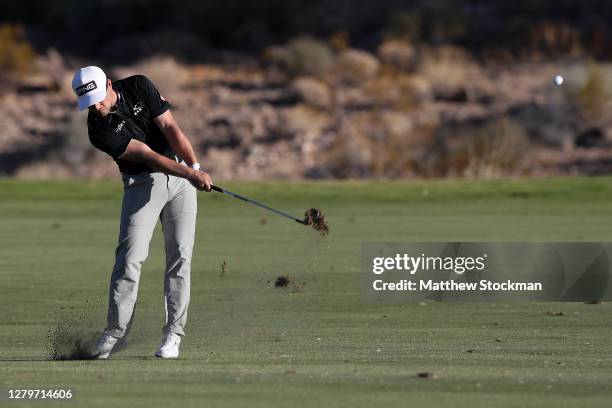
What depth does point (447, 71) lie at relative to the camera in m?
45.2

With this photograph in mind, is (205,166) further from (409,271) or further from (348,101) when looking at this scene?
(409,271)

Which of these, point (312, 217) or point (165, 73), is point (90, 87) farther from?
point (165, 73)

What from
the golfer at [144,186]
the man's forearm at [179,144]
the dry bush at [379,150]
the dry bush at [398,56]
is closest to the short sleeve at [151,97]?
the golfer at [144,186]

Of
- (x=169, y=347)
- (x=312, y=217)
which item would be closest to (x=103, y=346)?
(x=169, y=347)

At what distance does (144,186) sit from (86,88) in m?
0.71

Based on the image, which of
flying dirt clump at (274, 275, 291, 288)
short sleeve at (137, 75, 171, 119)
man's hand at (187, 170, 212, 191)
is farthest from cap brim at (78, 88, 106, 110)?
flying dirt clump at (274, 275, 291, 288)

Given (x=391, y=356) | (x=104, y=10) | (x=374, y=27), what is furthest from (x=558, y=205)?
(x=104, y=10)

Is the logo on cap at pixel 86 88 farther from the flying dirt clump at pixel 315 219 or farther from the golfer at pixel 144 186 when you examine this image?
the flying dirt clump at pixel 315 219

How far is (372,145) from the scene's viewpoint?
131ft

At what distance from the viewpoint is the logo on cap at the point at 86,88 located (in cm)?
855

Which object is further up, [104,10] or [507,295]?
[104,10]

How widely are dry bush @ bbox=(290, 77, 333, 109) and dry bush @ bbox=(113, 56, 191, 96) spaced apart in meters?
3.77

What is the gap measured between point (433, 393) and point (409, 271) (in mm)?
7304

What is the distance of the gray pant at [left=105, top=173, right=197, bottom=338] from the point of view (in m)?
8.82
